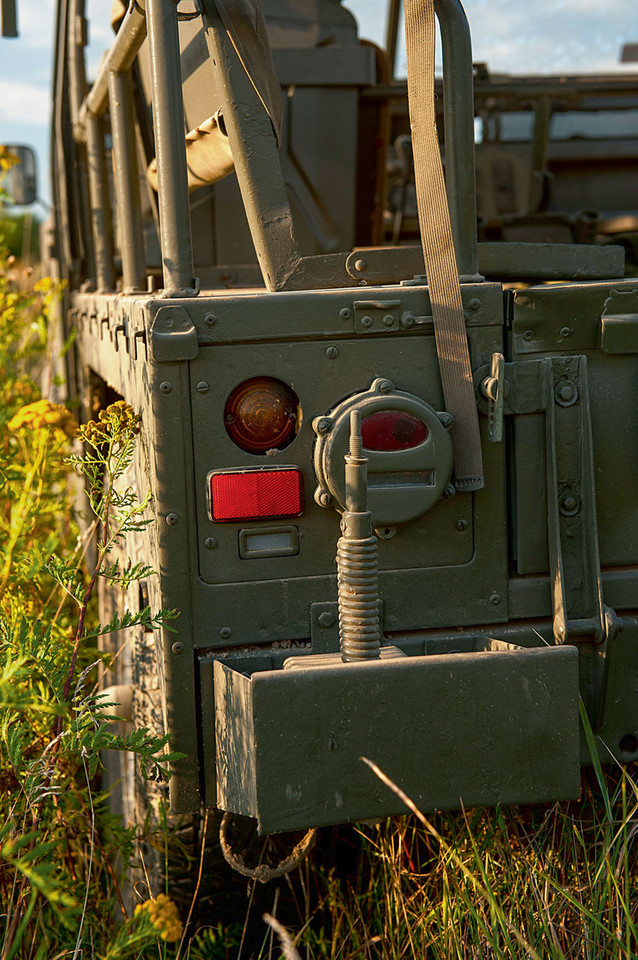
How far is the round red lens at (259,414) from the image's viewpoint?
6.49 feet

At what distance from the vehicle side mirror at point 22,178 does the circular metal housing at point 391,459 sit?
2.68 m

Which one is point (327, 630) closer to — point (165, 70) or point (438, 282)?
point (438, 282)

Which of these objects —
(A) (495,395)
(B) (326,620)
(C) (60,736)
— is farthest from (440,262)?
(C) (60,736)

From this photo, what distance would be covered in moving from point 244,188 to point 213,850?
54.0 inches

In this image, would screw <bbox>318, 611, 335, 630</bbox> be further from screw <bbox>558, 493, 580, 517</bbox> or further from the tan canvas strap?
screw <bbox>558, 493, 580, 517</bbox>

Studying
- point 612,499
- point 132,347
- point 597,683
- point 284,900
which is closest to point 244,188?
point 132,347

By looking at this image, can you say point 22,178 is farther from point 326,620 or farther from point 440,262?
point 326,620

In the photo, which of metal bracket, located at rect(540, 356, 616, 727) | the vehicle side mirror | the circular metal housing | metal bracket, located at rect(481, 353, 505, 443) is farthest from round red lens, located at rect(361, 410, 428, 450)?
the vehicle side mirror

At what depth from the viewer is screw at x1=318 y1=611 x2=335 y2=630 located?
2047mm

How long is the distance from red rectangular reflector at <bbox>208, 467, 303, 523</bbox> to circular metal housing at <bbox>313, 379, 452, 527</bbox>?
5cm

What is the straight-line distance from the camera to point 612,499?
2.16 m

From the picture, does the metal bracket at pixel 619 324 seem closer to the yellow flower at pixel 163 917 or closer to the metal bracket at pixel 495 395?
the metal bracket at pixel 495 395

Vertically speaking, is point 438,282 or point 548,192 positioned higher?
point 548,192

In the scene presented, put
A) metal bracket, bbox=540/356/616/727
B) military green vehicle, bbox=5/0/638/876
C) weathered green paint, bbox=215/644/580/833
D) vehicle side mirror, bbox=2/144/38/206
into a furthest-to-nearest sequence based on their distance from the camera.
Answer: vehicle side mirror, bbox=2/144/38/206, metal bracket, bbox=540/356/616/727, military green vehicle, bbox=5/0/638/876, weathered green paint, bbox=215/644/580/833
